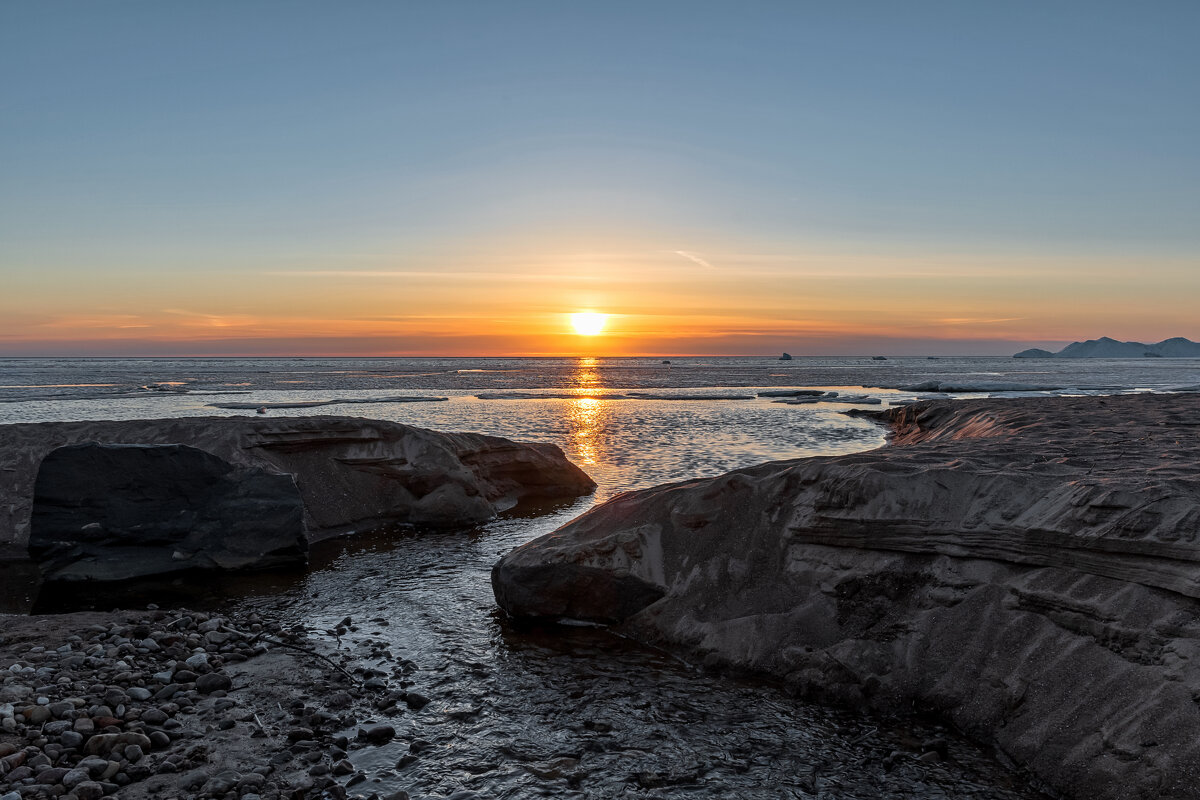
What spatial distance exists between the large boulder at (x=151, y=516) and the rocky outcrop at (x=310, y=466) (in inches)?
2.0

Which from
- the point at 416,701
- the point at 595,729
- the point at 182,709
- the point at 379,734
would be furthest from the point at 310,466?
the point at 595,729

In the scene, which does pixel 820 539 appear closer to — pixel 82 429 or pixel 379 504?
pixel 379 504

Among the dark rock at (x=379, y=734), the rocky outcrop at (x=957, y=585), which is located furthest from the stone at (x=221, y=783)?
the rocky outcrop at (x=957, y=585)

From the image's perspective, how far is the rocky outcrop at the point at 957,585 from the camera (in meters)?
5.39

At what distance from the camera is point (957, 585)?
682 centimetres

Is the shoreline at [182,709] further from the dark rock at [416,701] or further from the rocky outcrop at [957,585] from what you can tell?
the rocky outcrop at [957,585]

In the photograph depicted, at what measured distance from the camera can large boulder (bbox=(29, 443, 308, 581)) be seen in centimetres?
1099

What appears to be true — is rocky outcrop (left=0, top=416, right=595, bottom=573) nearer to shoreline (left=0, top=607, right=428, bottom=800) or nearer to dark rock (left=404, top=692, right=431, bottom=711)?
shoreline (left=0, top=607, right=428, bottom=800)

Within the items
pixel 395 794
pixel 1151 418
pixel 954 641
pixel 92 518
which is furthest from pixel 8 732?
pixel 1151 418

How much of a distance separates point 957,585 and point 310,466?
39.2 feet

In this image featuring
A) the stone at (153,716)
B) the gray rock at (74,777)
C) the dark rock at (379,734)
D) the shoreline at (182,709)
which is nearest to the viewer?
the gray rock at (74,777)

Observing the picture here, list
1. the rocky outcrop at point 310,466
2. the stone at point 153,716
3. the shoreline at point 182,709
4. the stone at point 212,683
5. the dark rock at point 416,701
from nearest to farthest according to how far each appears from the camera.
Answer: the shoreline at point 182,709 < the stone at point 153,716 < the dark rock at point 416,701 < the stone at point 212,683 < the rocky outcrop at point 310,466

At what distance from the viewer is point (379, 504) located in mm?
14688

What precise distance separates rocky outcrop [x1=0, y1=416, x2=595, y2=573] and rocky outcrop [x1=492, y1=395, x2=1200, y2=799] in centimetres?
552
